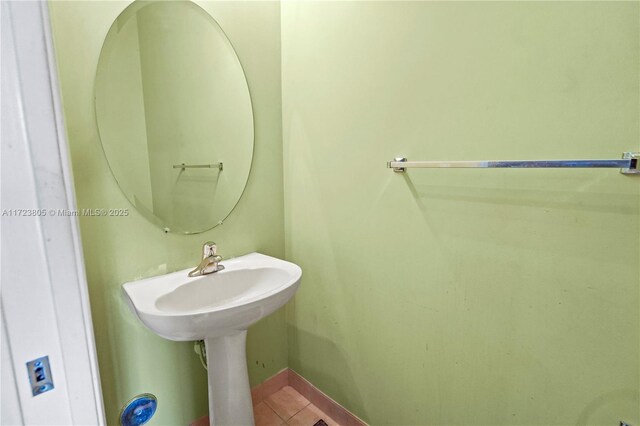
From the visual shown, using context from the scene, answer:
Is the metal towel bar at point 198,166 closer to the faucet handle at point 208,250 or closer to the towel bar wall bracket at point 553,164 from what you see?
the faucet handle at point 208,250

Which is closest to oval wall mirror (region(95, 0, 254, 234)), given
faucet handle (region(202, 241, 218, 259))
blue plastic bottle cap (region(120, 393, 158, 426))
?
faucet handle (region(202, 241, 218, 259))

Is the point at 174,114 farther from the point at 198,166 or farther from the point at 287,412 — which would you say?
the point at 287,412

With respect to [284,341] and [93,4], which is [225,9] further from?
[284,341]

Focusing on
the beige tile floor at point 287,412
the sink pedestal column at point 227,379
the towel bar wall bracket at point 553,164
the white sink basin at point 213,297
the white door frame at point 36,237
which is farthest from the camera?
the beige tile floor at point 287,412

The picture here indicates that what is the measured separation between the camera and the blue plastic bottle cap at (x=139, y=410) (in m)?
1.10

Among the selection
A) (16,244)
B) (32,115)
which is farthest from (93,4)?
(16,244)

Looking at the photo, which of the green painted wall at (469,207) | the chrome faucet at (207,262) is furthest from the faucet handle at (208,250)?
the green painted wall at (469,207)

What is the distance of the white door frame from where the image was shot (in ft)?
1.19

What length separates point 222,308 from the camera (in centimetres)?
87

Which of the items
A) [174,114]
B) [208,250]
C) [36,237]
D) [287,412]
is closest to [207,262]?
[208,250]

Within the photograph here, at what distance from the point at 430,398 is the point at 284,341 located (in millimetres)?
806

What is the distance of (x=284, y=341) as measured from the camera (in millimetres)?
1650

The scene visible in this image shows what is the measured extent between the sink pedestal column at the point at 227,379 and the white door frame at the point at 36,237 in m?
0.72

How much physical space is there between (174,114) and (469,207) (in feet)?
3.62
